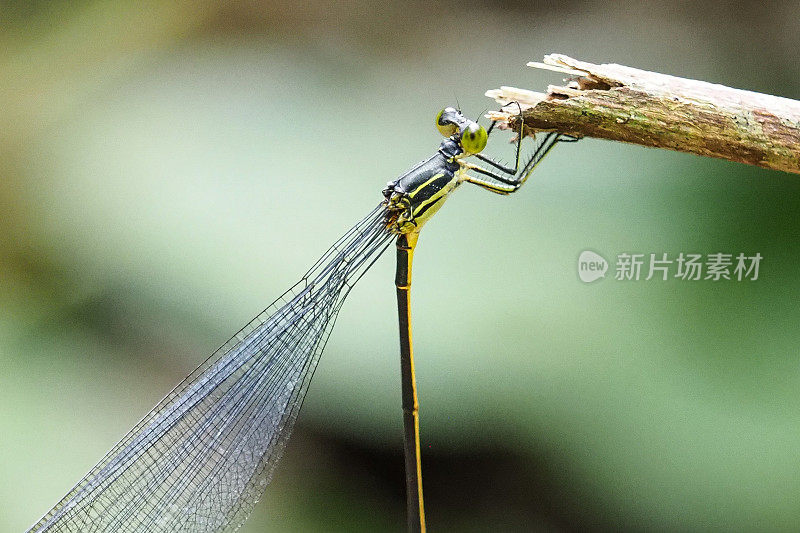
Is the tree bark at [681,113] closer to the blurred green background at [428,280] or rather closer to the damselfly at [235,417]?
the damselfly at [235,417]

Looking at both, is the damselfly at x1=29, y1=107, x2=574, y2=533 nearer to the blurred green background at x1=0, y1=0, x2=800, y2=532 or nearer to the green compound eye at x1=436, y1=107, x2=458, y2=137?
the green compound eye at x1=436, y1=107, x2=458, y2=137

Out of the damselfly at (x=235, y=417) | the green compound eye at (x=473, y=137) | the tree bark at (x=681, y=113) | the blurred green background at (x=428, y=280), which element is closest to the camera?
the tree bark at (x=681, y=113)

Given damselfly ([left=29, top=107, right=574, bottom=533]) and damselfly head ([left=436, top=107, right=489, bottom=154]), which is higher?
damselfly head ([left=436, top=107, right=489, bottom=154])

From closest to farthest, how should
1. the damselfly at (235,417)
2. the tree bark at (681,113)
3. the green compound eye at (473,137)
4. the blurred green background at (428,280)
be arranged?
the tree bark at (681,113), the green compound eye at (473,137), the damselfly at (235,417), the blurred green background at (428,280)

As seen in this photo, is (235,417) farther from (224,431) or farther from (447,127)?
(447,127)

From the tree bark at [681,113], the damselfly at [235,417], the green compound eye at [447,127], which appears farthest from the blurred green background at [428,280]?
the tree bark at [681,113]

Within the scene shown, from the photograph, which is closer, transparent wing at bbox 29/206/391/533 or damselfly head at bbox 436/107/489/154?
damselfly head at bbox 436/107/489/154

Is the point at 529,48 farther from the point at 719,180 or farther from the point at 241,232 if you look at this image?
the point at 241,232

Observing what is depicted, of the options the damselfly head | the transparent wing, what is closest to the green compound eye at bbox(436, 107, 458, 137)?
the damselfly head
